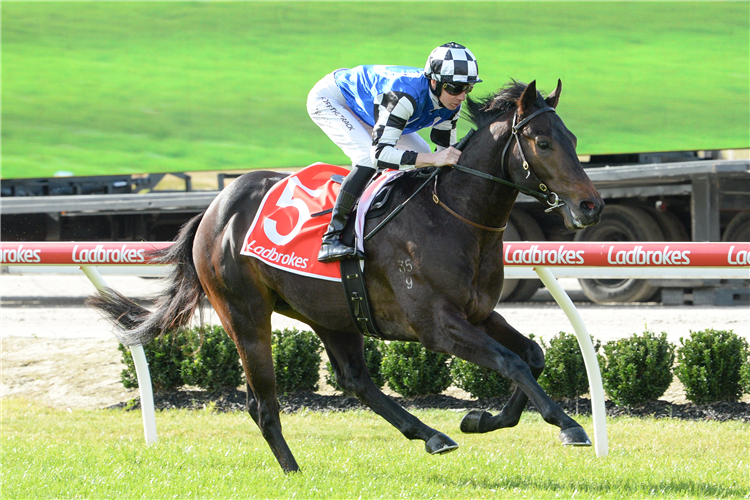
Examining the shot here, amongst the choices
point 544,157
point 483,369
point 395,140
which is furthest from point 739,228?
point 395,140

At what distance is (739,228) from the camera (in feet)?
33.6

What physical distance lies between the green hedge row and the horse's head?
2.28m

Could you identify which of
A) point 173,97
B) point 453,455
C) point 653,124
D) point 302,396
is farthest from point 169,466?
point 173,97

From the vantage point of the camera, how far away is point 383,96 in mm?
3715

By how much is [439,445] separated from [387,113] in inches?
59.8

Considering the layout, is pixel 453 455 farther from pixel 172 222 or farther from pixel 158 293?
pixel 172 222

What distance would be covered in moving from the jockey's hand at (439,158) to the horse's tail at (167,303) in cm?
170

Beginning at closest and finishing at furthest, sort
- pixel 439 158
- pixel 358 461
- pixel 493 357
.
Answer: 1. pixel 493 357
2. pixel 439 158
3. pixel 358 461

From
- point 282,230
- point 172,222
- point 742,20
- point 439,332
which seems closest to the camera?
point 439,332

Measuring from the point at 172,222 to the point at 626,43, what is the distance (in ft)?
24.0

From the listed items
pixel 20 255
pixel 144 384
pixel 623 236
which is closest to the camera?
pixel 144 384

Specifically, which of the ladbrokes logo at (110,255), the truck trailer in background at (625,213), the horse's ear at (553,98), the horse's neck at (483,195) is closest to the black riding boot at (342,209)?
the horse's neck at (483,195)

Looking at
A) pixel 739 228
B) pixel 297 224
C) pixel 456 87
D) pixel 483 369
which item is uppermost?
pixel 456 87

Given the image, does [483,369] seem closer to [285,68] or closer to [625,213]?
[625,213]
